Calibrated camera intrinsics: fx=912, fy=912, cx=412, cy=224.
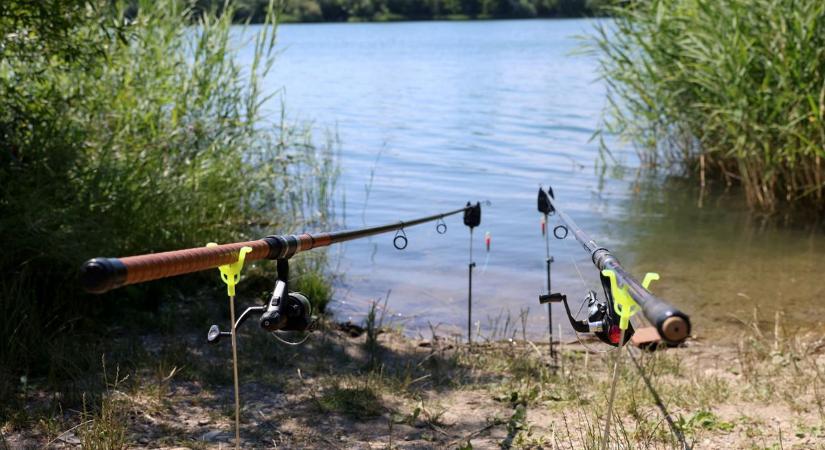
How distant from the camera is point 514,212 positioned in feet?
38.3

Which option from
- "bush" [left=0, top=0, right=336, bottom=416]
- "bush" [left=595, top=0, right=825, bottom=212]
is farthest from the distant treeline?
"bush" [left=0, top=0, right=336, bottom=416]

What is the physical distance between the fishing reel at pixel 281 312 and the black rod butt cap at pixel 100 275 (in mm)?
630

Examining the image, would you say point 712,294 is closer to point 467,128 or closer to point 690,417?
point 690,417

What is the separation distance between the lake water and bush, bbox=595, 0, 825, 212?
652mm

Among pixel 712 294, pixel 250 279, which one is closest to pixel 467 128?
pixel 712 294

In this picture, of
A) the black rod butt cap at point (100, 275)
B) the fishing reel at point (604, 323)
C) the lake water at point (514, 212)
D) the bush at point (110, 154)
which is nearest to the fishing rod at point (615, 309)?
the fishing reel at point (604, 323)

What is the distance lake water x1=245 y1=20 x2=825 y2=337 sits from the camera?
7922mm

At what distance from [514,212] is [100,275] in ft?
33.3

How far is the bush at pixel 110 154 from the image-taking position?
17.3 feet

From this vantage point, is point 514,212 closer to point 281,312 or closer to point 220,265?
point 281,312

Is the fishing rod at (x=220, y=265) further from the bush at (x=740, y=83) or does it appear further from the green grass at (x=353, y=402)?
the bush at (x=740, y=83)

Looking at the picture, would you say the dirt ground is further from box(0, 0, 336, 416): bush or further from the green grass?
box(0, 0, 336, 416): bush

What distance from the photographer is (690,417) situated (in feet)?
13.7

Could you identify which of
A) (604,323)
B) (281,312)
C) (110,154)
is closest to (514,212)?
Answer: (110,154)
